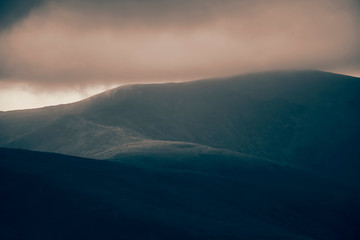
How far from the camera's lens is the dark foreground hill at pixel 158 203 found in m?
27.8

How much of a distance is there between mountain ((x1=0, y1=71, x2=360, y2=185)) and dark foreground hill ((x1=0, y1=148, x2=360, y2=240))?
87.3 feet

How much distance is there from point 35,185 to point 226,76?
128 m

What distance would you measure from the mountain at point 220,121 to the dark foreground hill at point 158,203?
2662cm

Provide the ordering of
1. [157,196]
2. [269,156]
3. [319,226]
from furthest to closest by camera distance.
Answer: [269,156], [319,226], [157,196]

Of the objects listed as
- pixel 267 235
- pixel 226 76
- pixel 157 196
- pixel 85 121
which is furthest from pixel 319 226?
pixel 226 76

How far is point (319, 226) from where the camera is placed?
1783 inches

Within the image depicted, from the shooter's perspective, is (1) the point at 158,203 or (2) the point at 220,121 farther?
(2) the point at 220,121

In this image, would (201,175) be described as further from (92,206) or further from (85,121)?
(85,121)

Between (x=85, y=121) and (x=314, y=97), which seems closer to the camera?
(x=85, y=121)

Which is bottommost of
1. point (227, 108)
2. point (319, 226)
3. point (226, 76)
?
point (319, 226)

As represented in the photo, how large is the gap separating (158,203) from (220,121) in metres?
83.6

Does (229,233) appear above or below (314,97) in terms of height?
below

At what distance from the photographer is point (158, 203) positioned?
37.6 meters

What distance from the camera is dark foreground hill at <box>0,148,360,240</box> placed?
27766mm
